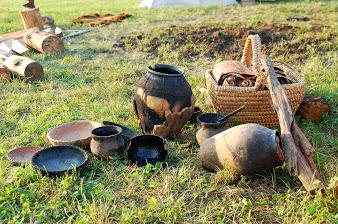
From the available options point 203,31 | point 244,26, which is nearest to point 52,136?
point 203,31

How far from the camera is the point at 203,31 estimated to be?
8570mm

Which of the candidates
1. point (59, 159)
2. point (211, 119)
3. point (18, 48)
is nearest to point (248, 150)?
point (211, 119)

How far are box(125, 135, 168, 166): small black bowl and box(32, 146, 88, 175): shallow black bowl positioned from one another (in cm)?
40

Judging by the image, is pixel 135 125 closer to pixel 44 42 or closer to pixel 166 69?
pixel 166 69

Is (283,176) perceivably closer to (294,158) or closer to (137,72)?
(294,158)

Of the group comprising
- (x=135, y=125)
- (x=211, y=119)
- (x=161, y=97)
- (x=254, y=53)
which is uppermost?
(x=254, y=53)

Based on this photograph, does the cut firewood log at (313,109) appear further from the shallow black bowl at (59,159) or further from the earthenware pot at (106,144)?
the shallow black bowl at (59,159)

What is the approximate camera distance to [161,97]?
12.7 ft

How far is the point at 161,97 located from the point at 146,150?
491 mm

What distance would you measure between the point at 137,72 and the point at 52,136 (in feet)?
8.67

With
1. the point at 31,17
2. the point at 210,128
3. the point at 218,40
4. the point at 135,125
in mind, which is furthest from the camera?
the point at 31,17

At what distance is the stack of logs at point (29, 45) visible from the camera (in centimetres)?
603

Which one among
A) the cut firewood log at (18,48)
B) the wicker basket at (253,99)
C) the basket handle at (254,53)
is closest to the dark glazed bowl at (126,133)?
the wicker basket at (253,99)

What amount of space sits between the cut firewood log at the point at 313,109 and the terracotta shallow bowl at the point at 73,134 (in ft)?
6.86
